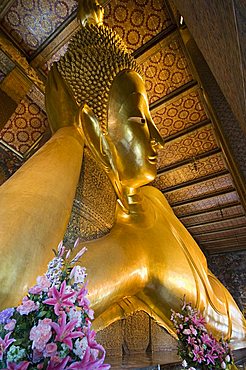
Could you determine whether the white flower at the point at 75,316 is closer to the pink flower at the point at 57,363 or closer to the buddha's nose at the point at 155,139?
the pink flower at the point at 57,363

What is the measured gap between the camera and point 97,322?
119 cm

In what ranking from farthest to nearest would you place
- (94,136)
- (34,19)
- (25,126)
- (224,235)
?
Result: (224,235), (25,126), (34,19), (94,136)

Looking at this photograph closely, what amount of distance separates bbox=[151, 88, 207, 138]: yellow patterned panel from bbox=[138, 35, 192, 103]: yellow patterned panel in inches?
6.2

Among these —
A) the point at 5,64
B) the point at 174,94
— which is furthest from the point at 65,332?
the point at 174,94

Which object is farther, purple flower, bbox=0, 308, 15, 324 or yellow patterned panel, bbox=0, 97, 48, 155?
yellow patterned panel, bbox=0, 97, 48, 155

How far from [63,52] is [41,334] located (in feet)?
7.82

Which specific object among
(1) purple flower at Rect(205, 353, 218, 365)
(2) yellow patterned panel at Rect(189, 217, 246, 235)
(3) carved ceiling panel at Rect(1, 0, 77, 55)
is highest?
(3) carved ceiling panel at Rect(1, 0, 77, 55)

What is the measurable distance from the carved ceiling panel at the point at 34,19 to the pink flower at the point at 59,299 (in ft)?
7.12

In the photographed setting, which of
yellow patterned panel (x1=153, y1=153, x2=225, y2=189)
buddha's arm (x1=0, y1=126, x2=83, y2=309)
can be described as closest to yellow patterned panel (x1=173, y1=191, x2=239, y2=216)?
yellow patterned panel (x1=153, y1=153, x2=225, y2=189)

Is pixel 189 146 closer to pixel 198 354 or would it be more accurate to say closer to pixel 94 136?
pixel 94 136

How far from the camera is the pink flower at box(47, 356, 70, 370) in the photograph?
410 millimetres

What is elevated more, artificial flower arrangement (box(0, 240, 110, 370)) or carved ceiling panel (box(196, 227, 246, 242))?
carved ceiling panel (box(196, 227, 246, 242))

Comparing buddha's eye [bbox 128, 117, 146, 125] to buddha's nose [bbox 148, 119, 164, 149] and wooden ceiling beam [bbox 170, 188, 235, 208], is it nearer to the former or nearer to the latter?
buddha's nose [bbox 148, 119, 164, 149]

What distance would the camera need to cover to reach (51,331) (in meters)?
0.44
